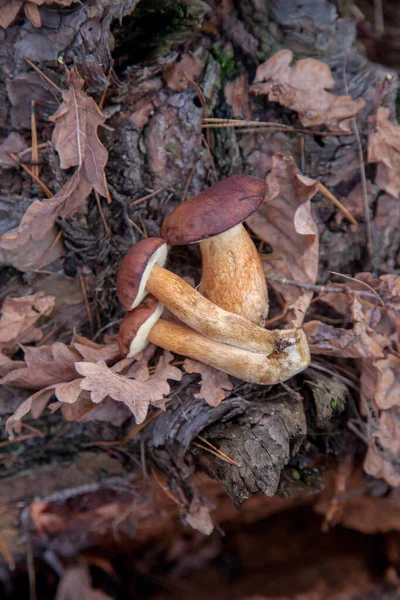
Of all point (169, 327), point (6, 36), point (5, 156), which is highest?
point (6, 36)

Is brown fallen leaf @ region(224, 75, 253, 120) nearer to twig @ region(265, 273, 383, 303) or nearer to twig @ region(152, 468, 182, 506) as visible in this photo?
twig @ region(265, 273, 383, 303)

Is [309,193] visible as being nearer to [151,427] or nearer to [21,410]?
[151,427]

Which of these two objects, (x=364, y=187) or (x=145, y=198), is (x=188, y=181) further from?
(x=364, y=187)

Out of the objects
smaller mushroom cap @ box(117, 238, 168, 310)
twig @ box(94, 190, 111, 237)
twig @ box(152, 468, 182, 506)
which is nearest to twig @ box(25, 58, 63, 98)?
twig @ box(94, 190, 111, 237)

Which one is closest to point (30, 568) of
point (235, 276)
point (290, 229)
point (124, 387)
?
point (124, 387)

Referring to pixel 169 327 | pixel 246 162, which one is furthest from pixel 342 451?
pixel 246 162

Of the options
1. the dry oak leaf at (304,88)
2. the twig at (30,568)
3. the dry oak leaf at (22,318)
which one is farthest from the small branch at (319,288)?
the twig at (30,568)
